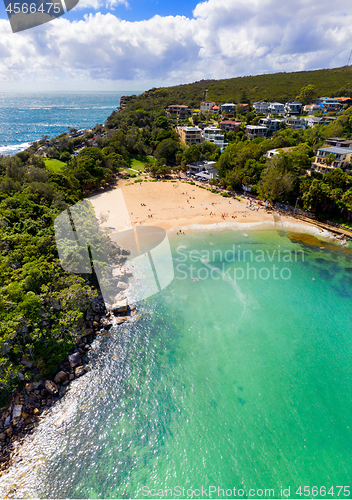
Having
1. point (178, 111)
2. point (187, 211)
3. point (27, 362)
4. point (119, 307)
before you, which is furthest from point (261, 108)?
point (27, 362)

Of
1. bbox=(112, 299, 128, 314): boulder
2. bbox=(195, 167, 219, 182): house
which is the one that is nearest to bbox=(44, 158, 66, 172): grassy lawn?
bbox=(195, 167, 219, 182): house

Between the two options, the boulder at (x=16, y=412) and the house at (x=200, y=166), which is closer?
the boulder at (x=16, y=412)

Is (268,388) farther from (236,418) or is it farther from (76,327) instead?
(76,327)

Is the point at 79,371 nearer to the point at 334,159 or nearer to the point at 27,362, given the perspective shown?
the point at 27,362

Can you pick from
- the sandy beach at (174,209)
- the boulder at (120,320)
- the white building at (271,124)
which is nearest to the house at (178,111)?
the white building at (271,124)

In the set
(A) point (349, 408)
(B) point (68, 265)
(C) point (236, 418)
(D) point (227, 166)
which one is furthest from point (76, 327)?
(D) point (227, 166)

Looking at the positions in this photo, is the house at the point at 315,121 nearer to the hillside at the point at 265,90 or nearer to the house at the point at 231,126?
the house at the point at 231,126
